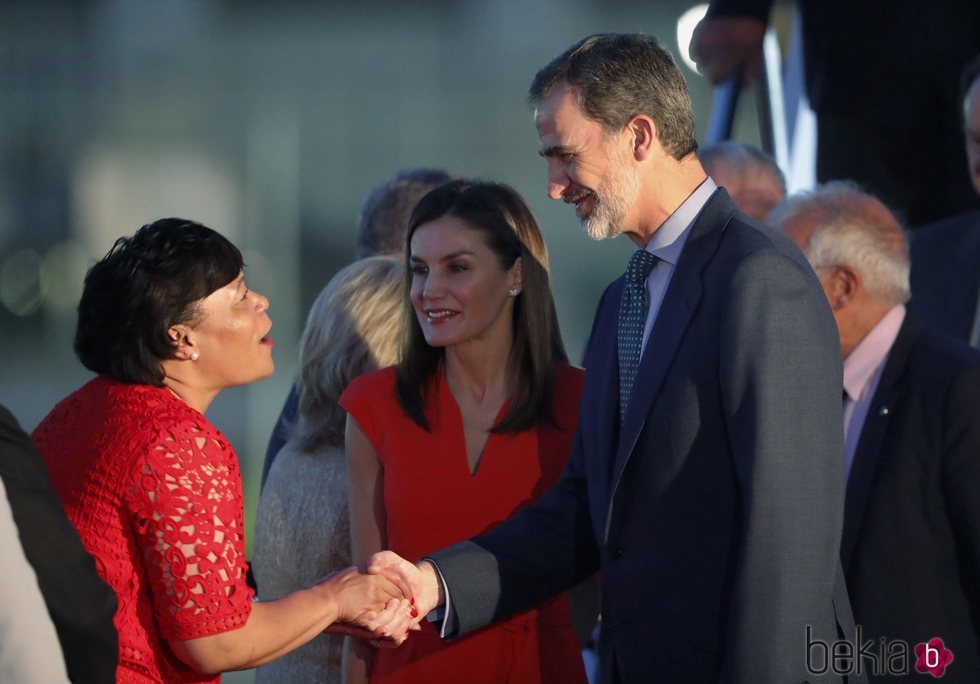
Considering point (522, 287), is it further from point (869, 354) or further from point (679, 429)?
point (679, 429)

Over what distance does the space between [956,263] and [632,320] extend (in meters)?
1.79

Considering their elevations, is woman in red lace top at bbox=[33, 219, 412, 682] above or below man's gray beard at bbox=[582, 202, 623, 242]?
below

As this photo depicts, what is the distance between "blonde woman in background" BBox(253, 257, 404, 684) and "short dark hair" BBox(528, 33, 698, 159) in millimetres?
1001

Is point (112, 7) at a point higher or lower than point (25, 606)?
higher

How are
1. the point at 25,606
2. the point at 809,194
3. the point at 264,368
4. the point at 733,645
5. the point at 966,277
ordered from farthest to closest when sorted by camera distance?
the point at 966,277 < the point at 809,194 < the point at 264,368 < the point at 733,645 < the point at 25,606

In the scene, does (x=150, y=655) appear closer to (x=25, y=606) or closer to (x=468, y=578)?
(x=25, y=606)

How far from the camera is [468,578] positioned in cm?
267

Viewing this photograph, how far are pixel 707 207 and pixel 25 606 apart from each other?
1.34 m

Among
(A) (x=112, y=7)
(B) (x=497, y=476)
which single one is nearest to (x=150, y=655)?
(B) (x=497, y=476)

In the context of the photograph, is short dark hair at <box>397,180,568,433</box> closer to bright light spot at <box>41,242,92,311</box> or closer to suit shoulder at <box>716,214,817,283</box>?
suit shoulder at <box>716,214,817,283</box>

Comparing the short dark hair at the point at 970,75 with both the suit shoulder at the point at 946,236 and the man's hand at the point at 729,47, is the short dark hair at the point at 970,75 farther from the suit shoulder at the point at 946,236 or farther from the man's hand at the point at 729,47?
the man's hand at the point at 729,47

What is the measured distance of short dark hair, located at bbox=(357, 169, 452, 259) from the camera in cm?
377

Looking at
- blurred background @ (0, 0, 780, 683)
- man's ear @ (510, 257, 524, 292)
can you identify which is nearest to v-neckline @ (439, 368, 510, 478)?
man's ear @ (510, 257, 524, 292)

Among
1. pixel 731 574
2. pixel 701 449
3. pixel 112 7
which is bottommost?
pixel 731 574
